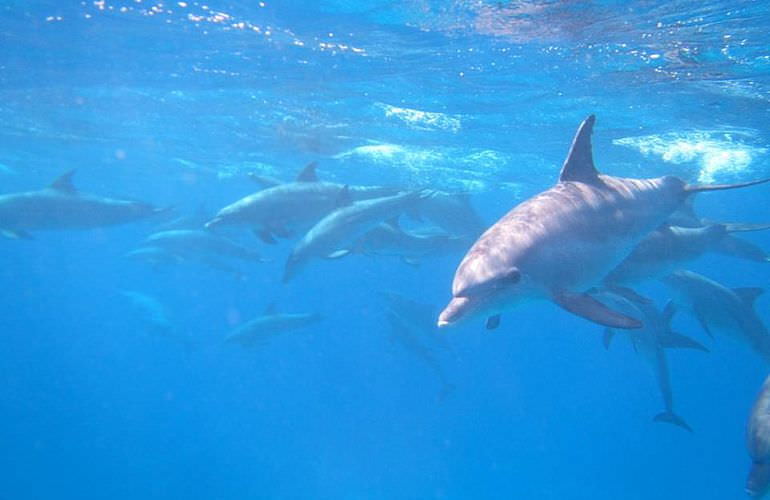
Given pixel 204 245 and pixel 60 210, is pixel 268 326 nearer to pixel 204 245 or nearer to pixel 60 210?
pixel 204 245

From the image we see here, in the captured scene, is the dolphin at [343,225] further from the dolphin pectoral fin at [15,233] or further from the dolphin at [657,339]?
the dolphin pectoral fin at [15,233]

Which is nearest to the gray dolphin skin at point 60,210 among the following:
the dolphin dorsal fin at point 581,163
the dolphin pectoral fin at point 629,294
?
the dolphin dorsal fin at point 581,163

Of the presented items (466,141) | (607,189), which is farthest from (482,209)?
(607,189)

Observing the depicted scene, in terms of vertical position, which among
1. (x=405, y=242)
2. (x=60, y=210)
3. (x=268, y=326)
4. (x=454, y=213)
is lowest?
(x=268, y=326)

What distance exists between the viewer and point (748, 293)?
12.5 metres

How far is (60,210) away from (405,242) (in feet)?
31.0

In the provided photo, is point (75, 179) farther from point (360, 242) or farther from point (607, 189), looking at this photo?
point (607, 189)

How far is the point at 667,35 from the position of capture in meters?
13.0

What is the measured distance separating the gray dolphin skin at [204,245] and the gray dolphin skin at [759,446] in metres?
16.5

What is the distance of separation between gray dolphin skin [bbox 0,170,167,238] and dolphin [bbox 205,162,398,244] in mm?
4291

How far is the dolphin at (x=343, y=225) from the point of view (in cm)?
1171

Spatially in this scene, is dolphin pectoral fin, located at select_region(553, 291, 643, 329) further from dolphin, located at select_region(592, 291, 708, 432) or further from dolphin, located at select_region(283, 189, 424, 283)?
dolphin, located at select_region(283, 189, 424, 283)

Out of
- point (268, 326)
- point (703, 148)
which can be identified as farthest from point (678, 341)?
point (703, 148)

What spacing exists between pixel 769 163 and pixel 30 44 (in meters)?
28.9
